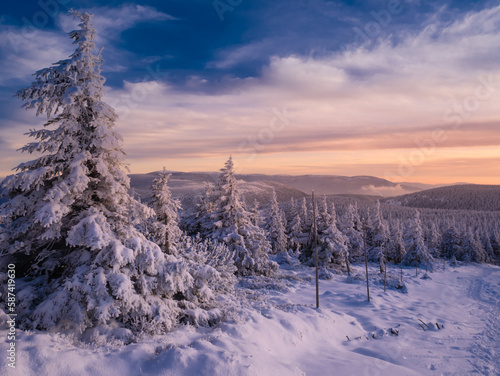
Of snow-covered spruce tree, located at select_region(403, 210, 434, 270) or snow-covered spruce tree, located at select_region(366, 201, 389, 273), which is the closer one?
snow-covered spruce tree, located at select_region(366, 201, 389, 273)

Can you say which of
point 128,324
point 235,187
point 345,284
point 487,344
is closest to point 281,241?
point 345,284

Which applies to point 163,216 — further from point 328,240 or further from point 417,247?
point 417,247

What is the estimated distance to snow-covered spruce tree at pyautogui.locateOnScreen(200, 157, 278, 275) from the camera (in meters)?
25.1

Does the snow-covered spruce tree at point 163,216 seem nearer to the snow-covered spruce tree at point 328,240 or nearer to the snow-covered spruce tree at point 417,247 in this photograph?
the snow-covered spruce tree at point 328,240

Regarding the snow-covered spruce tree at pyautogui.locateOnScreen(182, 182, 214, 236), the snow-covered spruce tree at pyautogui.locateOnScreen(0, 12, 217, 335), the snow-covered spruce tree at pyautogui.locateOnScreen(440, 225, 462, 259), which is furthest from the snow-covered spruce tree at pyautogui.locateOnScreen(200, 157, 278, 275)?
the snow-covered spruce tree at pyautogui.locateOnScreen(440, 225, 462, 259)

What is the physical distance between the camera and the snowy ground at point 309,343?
25.2 ft

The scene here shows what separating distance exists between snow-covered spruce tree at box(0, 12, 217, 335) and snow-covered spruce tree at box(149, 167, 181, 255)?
23.4ft

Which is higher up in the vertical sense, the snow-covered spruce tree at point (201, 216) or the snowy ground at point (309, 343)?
the snow-covered spruce tree at point (201, 216)

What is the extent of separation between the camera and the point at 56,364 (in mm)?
6938

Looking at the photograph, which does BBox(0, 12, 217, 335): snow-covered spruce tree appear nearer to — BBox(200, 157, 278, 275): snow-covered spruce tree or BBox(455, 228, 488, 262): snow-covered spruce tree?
BBox(200, 157, 278, 275): snow-covered spruce tree

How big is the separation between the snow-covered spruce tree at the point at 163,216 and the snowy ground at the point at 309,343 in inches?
276

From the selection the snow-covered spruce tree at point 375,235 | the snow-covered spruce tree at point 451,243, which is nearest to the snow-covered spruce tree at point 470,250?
the snow-covered spruce tree at point 451,243

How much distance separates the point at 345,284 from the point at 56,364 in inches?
1340

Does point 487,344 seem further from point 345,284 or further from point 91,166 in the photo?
point 91,166
